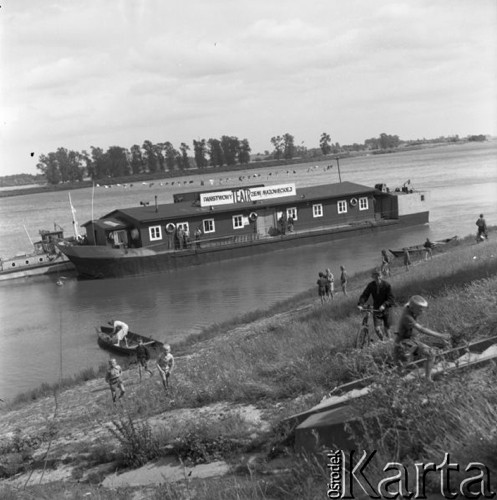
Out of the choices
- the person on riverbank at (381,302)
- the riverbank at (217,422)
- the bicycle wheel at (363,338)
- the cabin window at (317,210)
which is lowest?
the cabin window at (317,210)

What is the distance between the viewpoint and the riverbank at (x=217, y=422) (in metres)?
6.93

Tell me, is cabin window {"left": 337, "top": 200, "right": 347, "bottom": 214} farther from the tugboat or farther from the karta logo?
the karta logo

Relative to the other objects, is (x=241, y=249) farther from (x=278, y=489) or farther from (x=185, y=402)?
(x=278, y=489)

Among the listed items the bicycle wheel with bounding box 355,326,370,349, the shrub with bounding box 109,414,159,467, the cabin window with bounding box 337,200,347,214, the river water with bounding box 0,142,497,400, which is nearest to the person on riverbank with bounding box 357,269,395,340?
the bicycle wheel with bounding box 355,326,370,349

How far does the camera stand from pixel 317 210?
1879 inches

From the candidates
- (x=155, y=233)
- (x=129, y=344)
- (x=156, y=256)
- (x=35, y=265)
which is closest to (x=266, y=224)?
(x=155, y=233)

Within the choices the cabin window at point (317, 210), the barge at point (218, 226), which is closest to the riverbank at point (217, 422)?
the barge at point (218, 226)

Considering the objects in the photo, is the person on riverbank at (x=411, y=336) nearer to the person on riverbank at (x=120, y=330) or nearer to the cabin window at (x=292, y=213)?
the person on riverbank at (x=120, y=330)

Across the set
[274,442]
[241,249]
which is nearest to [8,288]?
[241,249]

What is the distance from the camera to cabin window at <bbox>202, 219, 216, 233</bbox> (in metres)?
43.3

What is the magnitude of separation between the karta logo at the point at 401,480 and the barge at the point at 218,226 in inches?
1383

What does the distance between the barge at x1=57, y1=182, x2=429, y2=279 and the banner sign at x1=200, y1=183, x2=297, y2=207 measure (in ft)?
0.21

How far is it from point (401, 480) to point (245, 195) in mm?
40037

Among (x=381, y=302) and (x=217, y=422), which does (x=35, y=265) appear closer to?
(x=381, y=302)
